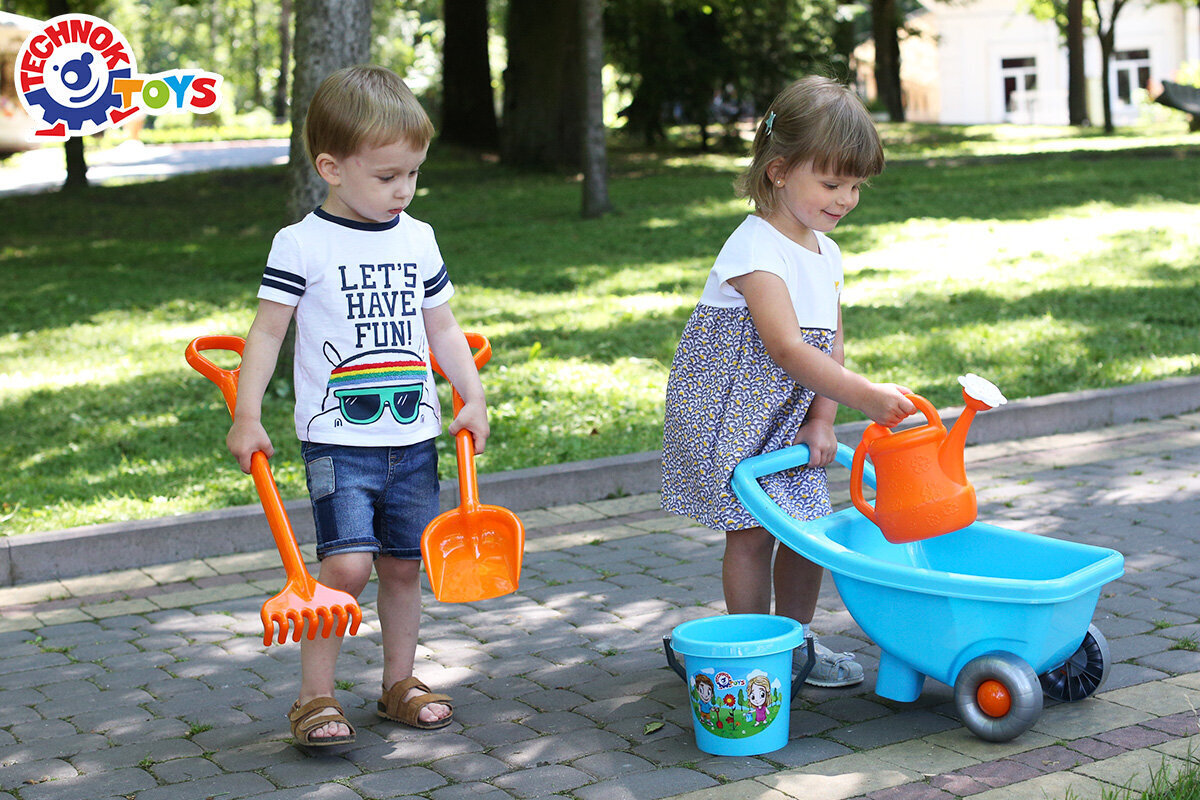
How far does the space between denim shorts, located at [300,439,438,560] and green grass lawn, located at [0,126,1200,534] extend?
2.28 metres

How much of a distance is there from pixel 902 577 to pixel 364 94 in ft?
5.54

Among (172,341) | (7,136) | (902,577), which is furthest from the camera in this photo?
(172,341)

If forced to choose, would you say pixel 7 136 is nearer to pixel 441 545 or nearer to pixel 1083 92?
pixel 441 545

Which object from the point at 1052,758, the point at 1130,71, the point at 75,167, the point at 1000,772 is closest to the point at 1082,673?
the point at 1052,758

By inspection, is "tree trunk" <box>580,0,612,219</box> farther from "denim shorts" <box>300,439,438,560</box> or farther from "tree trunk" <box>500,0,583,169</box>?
"denim shorts" <box>300,439,438,560</box>

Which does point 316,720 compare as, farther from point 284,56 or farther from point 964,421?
point 284,56

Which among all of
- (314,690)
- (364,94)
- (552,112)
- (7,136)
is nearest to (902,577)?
(314,690)

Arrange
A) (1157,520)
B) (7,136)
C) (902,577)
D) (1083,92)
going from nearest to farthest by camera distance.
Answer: (902,577), (7,136), (1157,520), (1083,92)

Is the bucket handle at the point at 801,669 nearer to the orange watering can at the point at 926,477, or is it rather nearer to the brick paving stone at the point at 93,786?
the orange watering can at the point at 926,477

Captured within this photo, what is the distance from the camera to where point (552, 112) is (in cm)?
1947

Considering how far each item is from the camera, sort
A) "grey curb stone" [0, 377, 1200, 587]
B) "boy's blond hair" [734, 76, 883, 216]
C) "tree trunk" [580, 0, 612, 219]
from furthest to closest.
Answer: "tree trunk" [580, 0, 612, 219]
"grey curb stone" [0, 377, 1200, 587]
"boy's blond hair" [734, 76, 883, 216]

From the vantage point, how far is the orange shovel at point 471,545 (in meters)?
3.17

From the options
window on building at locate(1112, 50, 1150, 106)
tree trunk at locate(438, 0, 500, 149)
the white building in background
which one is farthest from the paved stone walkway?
window on building at locate(1112, 50, 1150, 106)

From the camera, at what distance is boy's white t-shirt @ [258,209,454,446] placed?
3127 millimetres
